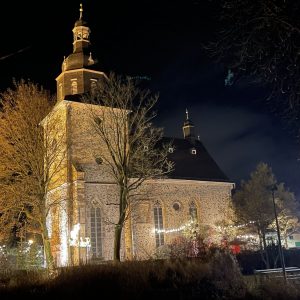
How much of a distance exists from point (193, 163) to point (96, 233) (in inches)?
602

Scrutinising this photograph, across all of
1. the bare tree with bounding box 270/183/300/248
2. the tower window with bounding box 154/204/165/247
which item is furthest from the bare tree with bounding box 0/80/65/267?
the bare tree with bounding box 270/183/300/248

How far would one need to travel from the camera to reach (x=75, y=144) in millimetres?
34938

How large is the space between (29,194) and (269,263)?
19.7 meters

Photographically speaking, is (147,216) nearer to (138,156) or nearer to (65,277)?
(138,156)

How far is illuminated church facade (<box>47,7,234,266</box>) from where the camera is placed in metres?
33.2

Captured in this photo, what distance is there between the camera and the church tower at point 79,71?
1411 inches

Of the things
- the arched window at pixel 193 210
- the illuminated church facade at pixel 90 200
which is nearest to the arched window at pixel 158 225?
the illuminated church facade at pixel 90 200

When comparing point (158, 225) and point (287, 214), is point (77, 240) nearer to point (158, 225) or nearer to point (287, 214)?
point (158, 225)

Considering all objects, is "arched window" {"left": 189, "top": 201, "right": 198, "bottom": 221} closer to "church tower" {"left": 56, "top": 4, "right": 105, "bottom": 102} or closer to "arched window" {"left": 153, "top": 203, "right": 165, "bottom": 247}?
"arched window" {"left": 153, "top": 203, "right": 165, "bottom": 247}

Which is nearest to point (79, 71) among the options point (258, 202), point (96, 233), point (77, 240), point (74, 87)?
point (74, 87)

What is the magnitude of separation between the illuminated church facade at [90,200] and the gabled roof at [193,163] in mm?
1457

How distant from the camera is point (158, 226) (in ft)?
129

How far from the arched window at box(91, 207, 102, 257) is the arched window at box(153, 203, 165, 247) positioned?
6.39 metres

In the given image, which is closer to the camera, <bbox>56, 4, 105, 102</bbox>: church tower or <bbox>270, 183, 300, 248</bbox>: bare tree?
<bbox>56, 4, 105, 102</bbox>: church tower
